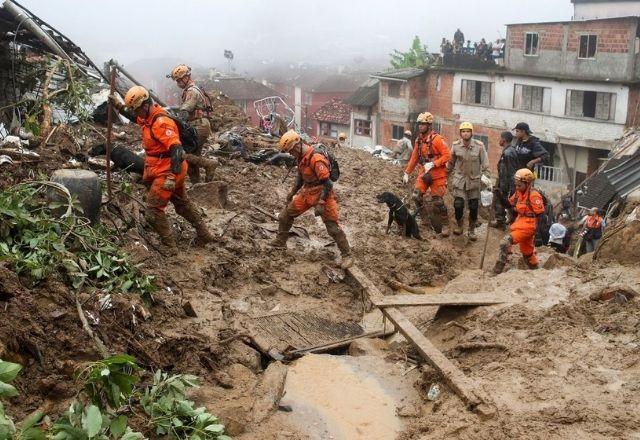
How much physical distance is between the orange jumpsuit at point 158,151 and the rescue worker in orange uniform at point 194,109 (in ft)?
6.62

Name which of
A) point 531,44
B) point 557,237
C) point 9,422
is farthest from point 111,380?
point 531,44

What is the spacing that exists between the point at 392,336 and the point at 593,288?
1.93 meters

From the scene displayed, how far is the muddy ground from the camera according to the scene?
4.47 meters

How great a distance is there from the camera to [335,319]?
24.0 ft

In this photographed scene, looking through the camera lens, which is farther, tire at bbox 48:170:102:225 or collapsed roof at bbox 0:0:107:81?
collapsed roof at bbox 0:0:107:81

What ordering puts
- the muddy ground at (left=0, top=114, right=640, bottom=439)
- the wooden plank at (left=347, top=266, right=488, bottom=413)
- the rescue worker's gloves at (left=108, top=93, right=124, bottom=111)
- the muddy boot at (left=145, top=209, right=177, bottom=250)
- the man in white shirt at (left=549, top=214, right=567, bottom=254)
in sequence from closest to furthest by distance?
the muddy ground at (left=0, top=114, right=640, bottom=439)
the wooden plank at (left=347, top=266, right=488, bottom=413)
the rescue worker's gloves at (left=108, top=93, right=124, bottom=111)
the muddy boot at (left=145, top=209, right=177, bottom=250)
the man in white shirt at (left=549, top=214, right=567, bottom=254)

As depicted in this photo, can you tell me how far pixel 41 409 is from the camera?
3912mm

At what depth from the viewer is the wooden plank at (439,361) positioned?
15.8 feet

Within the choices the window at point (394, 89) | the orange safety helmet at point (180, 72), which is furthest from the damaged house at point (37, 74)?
the window at point (394, 89)

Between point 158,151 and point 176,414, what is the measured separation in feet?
12.4

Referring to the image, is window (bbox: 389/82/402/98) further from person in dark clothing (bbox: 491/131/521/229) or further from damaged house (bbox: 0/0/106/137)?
damaged house (bbox: 0/0/106/137)

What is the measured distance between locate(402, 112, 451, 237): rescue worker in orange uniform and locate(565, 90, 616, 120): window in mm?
22283

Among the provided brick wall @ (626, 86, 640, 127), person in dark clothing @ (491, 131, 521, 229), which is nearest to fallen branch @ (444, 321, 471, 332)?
person in dark clothing @ (491, 131, 521, 229)

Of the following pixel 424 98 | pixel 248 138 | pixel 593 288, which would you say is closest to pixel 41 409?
pixel 593 288
